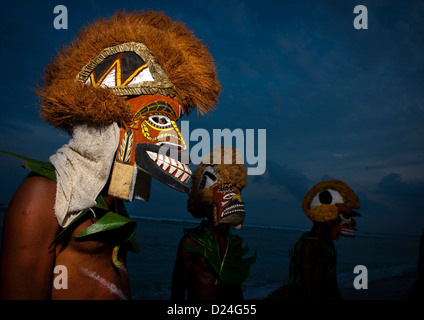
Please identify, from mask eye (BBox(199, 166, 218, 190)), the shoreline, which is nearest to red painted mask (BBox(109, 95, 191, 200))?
mask eye (BBox(199, 166, 218, 190))

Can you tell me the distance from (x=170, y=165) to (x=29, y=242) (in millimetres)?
756

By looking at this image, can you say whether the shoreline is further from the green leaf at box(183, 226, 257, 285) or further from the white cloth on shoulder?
the white cloth on shoulder

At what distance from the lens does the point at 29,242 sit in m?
1.24

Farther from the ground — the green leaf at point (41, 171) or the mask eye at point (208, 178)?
the mask eye at point (208, 178)

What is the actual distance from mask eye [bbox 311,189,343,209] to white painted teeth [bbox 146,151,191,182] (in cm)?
360

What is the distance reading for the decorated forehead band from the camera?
157 centimetres

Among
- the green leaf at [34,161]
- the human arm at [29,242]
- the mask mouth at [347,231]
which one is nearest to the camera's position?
the human arm at [29,242]

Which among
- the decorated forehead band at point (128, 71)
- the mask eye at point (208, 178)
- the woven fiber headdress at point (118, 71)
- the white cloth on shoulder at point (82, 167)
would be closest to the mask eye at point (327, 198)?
the mask eye at point (208, 178)

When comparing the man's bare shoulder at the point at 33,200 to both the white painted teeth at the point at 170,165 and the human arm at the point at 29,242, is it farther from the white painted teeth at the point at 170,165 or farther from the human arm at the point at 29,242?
the white painted teeth at the point at 170,165

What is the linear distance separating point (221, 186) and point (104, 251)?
6.10 ft

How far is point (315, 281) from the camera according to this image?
157 inches

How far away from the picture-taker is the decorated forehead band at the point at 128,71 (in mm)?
1569

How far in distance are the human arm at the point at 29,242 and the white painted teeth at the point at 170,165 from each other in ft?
1.74
